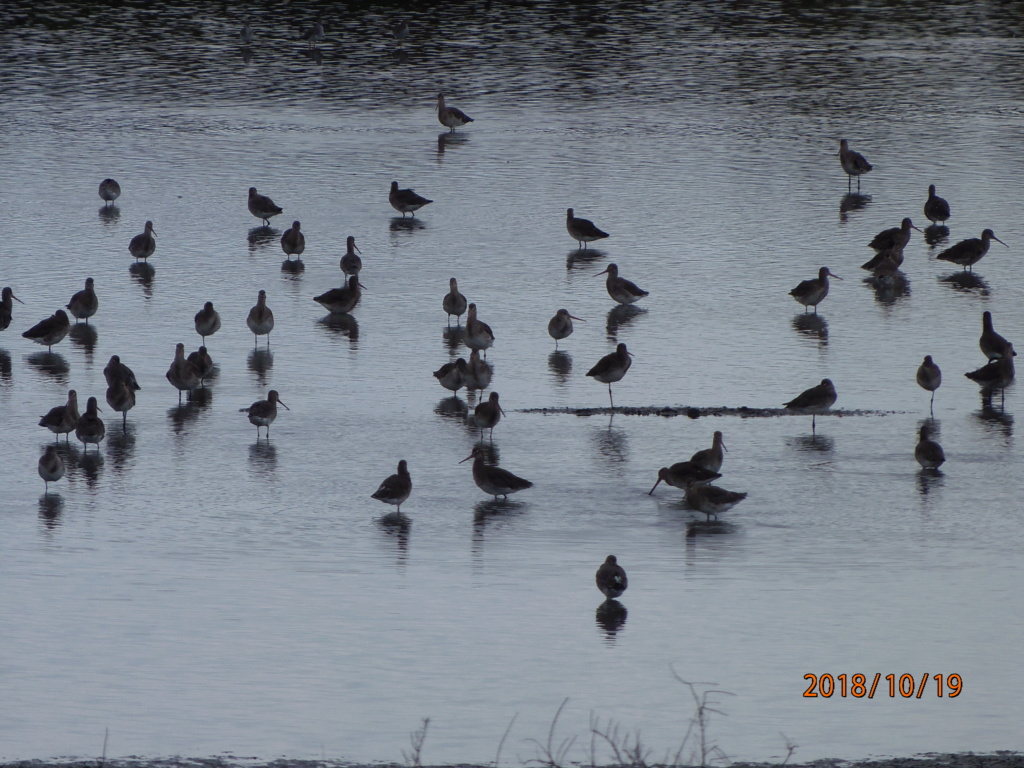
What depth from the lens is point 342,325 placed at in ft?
79.8

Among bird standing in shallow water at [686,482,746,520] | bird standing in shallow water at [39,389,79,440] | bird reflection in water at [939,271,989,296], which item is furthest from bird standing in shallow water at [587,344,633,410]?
bird reflection in water at [939,271,989,296]

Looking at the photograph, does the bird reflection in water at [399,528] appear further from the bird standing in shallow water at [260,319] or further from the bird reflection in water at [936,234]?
the bird reflection in water at [936,234]

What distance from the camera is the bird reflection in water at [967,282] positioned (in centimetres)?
2596

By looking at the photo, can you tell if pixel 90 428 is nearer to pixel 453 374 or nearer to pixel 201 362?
pixel 201 362

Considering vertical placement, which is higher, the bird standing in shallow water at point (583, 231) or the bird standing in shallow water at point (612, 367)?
the bird standing in shallow water at point (612, 367)

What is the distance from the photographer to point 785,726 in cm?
1204

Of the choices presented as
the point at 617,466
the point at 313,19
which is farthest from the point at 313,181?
the point at 313,19

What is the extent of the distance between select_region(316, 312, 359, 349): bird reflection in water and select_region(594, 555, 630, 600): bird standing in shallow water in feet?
31.3

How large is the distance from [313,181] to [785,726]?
22.8 m

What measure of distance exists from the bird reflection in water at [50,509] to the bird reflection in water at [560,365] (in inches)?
264

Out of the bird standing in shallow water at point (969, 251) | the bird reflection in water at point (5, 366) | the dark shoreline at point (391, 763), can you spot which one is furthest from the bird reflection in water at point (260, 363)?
the bird standing in shallow water at point (969, 251)

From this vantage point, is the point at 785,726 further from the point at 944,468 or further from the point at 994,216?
the point at 994,216

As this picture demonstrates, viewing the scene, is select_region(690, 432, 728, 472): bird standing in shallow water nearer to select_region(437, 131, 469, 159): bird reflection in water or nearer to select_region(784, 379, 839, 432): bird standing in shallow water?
select_region(784, 379, 839, 432): bird standing in shallow water

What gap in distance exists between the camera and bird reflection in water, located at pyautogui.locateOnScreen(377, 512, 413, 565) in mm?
15875
